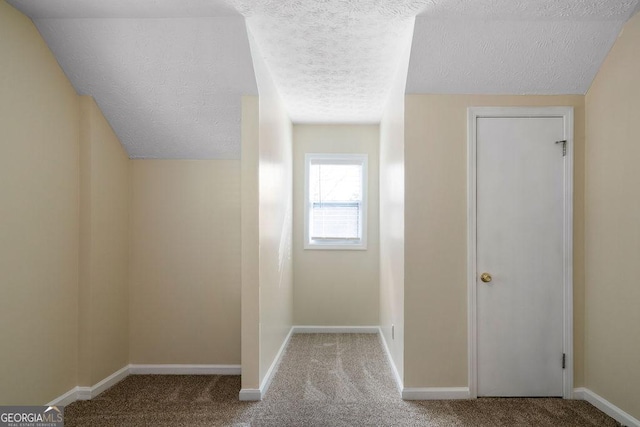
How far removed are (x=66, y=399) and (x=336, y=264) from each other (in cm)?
324

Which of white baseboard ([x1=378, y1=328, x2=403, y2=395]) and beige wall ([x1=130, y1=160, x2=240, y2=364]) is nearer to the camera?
white baseboard ([x1=378, y1=328, x2=403, y2=395])

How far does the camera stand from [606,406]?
3.00 meters

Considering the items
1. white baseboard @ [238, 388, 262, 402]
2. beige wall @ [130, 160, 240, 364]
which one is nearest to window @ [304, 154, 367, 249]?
beige wall @ [130, 160, 240, 364]

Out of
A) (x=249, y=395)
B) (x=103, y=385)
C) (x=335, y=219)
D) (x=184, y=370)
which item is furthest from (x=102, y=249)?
(x=335, y=219)

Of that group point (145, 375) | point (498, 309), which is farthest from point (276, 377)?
point (498, 309)

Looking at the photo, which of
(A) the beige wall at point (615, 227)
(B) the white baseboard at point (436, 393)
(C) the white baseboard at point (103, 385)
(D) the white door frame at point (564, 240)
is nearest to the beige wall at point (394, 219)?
(B) the white baseboard at point (436, 393)

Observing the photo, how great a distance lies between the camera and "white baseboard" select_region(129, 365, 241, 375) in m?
3.89

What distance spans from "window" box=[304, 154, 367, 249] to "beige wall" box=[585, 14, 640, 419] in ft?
9.14

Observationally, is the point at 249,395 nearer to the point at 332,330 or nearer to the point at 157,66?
the point at 332,330

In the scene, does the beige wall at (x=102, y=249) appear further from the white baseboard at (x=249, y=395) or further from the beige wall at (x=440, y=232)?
the beige wall at (x=440, y=232)

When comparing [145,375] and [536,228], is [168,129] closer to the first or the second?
[145,375]

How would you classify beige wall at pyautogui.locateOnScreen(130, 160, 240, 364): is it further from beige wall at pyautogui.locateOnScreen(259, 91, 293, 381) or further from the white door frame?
the white door frame

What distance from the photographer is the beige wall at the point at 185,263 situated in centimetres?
392

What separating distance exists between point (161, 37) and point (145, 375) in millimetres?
2804
